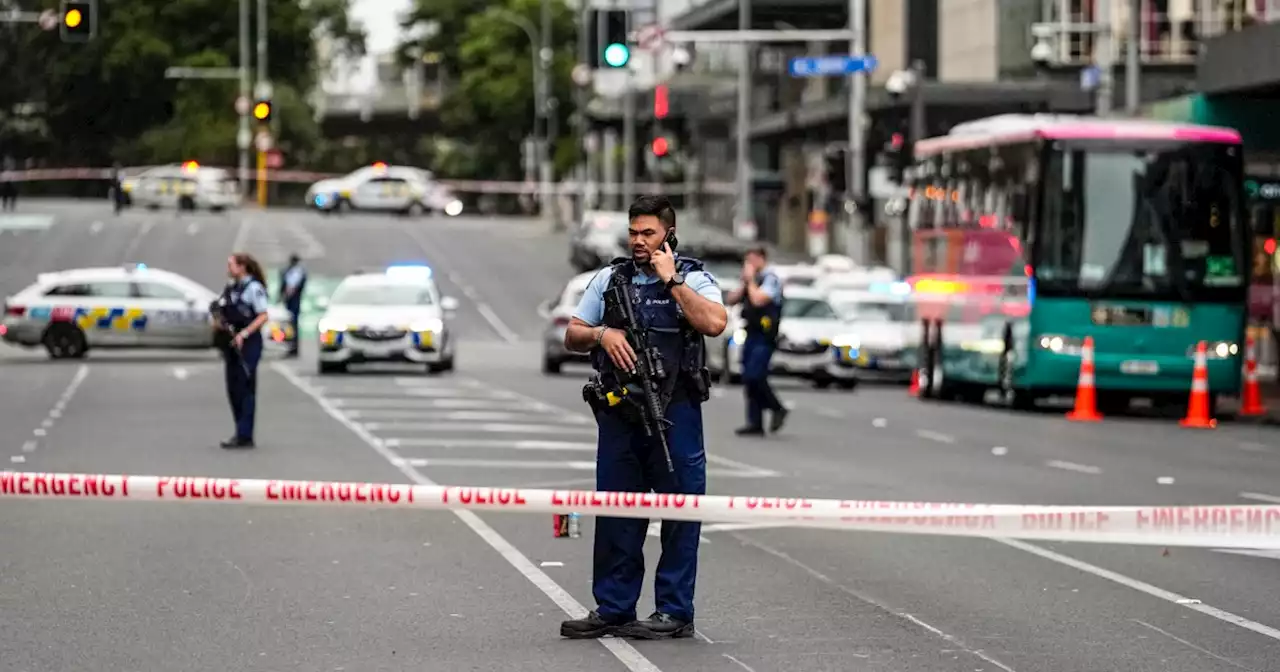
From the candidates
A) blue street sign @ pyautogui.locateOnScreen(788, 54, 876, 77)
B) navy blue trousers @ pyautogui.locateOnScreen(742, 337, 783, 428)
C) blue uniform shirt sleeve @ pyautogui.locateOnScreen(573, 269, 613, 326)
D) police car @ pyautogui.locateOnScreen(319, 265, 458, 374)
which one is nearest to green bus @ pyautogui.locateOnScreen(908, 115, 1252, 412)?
navy blue trousers @ pyautogui.locateOnScreen(742, 337, 783, 428)

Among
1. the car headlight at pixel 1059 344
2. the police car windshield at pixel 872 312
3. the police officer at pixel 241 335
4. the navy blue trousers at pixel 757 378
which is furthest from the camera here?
the police car windshield at pixel 872 312

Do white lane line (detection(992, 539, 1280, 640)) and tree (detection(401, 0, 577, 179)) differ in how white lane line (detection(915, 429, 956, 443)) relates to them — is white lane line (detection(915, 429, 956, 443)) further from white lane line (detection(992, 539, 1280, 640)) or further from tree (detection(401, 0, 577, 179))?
tree (detection(401, 0, 577, 179))

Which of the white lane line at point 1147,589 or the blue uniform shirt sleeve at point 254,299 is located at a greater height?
the blue uniform shirt sleeve at point 254,299

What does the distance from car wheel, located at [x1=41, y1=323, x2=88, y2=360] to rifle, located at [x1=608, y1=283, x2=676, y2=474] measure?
3310 cm

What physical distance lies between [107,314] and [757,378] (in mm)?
20875

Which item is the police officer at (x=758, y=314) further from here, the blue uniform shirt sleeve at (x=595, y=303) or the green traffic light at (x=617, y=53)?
the blue uniform shirt sleeve at (x=595, y=303)

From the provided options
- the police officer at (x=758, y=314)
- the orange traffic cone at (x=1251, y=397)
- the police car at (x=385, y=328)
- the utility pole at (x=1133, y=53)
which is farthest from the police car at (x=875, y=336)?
the police officer at (x=758, y=314)

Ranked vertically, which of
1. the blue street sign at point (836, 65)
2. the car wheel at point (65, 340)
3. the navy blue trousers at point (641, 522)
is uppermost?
the blue street sign at point (836, 65)

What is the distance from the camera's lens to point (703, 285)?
1032 cm

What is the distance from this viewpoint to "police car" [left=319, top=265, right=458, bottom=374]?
36906 mm

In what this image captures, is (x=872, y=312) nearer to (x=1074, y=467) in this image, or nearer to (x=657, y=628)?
(x=1074, y=467)

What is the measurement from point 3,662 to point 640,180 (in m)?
89.1

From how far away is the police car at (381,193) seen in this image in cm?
8969

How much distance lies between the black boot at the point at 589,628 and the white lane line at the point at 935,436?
1437 centimetres
